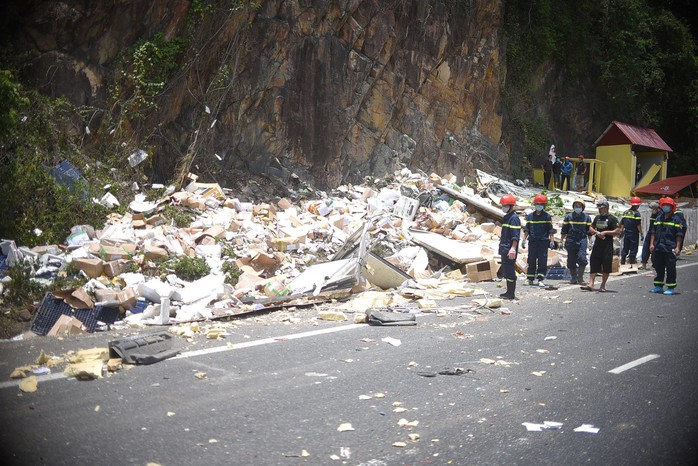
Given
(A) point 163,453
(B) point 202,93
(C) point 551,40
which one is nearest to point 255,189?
(B) point 202,93

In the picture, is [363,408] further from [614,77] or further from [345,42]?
[614,77]

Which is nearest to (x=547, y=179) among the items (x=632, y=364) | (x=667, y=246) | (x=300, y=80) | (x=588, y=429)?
(x=300, y=80)

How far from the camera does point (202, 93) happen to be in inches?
612

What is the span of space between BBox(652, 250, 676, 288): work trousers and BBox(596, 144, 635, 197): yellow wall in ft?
63.7

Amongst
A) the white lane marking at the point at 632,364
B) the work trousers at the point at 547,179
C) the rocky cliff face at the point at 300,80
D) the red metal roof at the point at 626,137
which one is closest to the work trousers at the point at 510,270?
the white lane marking at the point at 632,364

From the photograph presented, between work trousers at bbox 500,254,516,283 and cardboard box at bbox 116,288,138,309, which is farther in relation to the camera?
work trousers at bbox 500,254,516,283

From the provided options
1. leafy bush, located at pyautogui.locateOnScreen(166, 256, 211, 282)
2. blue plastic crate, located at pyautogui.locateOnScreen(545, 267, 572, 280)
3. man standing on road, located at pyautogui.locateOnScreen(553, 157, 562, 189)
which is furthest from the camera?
man standing on road, located at pyautogui.locateOnScreen(553, 157, 562, 189)

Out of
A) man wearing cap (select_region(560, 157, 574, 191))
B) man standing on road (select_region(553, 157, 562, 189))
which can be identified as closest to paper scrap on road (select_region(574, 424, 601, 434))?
man standing on road (select_region(553, 157, 562, 189))

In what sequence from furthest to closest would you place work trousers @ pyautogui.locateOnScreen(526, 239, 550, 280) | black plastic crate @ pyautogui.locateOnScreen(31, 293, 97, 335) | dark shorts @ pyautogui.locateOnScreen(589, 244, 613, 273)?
work trousers @ pyautogui.locateOnScreen(526, 239, 550, 280)
dark shorts @ pyautogui.locateOnScreen(589, 244, 613, 273)
black plastic crate @ pyautogui.locateOnScreen(31, 293, 97, 335)

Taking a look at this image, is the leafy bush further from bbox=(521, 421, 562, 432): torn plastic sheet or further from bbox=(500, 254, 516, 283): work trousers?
bbox=(521, 421, 562, 432): torn plastic sheet

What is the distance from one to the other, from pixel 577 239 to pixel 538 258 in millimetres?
808

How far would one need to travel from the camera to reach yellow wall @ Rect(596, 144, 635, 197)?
28953 millimetres

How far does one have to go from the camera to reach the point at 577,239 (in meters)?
11.6

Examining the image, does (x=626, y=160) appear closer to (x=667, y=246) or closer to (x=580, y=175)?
(x=580, y=175)
